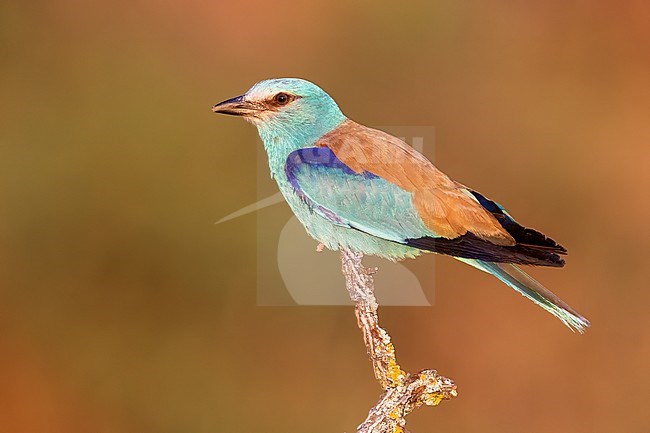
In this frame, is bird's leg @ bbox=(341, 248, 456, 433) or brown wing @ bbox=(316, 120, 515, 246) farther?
brown wing @ bbox=(316, 120, 515, 246)

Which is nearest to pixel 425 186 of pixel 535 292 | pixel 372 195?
pixel 372 195

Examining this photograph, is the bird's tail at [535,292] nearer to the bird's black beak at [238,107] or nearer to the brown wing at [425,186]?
the brown wing at [425,186]

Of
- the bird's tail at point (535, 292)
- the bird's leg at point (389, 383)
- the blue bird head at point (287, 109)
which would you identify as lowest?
the bird's leg at point (389, 383)

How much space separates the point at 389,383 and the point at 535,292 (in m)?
0.26

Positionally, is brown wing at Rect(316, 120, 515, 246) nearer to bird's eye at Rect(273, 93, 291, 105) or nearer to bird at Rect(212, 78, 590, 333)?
bird at Rect(212, 78, 590, 333)

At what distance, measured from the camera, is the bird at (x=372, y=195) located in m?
1.39

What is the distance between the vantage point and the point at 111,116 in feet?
8.75

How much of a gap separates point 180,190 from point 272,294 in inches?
19.3

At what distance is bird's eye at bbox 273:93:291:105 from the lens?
1522mm

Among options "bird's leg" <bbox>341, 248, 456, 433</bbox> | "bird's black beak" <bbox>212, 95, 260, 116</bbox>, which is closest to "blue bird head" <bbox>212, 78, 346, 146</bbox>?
"bird's black beak" <bbox>212, 95, 260, 116</bbox>

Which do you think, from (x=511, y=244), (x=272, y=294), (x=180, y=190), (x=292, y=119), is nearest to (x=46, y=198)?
(x=180, y=190)

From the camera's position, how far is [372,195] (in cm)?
144

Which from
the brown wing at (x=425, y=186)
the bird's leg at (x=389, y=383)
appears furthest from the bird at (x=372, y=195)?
the bird's leg at (x=389, y=383)

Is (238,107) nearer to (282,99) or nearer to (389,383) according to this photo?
(282,99)
